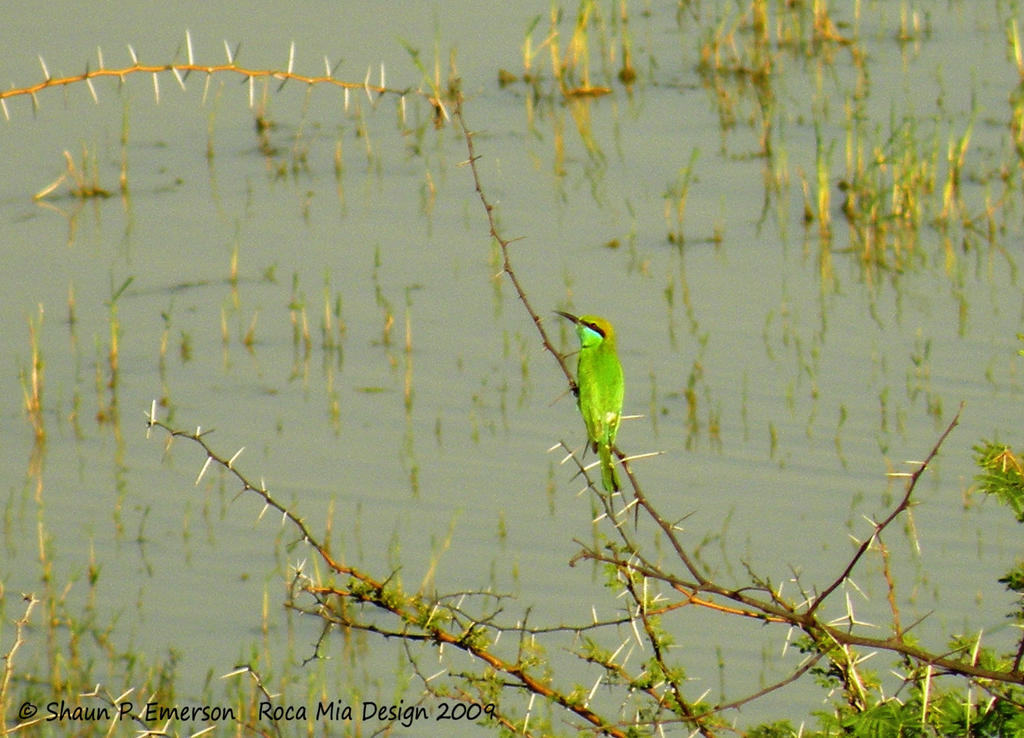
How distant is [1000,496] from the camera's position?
276cm

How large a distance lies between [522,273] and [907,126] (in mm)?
3220

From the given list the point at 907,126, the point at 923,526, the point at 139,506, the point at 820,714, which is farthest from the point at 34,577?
the point at 907,126

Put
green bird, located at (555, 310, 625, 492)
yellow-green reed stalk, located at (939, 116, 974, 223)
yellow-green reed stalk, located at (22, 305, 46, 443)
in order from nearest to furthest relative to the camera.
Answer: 1. green bird, located at (555, 310, 625, 492)
2. yellow-green reed stalk, located at (22, 305, 46, 443)
3. yellow-green reed stalk, located at (939, 116, 974, 223)

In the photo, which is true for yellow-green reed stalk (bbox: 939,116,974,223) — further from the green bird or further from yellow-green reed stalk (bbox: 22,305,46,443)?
yellow-green reed stalk (bbox: 22,305,46,443)

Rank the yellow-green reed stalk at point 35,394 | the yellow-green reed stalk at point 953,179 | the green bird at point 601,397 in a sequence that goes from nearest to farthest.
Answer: the green bird at point 601,397 → the yellow-green reed stalk at point 35,394 → the yellow-green reed stalk at point 953,179

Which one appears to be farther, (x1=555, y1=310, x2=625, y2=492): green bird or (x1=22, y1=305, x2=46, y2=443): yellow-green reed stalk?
(x1=22, y1=305, x2=46, y2=443): yellow-green reed stalk

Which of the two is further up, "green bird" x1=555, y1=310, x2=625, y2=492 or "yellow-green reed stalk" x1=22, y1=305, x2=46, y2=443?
"green bird" x1=555, y1=310, x2=625, y2=492

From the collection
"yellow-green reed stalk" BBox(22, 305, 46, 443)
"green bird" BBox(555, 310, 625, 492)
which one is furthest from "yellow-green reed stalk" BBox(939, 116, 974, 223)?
"yellow-green reed stalk" BBox(22, 305, 46, 443)

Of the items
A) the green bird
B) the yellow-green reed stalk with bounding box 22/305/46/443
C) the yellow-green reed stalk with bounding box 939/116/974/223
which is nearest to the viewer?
the green bird

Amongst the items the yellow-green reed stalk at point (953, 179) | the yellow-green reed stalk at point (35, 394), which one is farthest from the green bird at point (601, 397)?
the yellow-green reed stalk at point (953, 179)

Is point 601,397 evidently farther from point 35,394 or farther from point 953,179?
point 953,179

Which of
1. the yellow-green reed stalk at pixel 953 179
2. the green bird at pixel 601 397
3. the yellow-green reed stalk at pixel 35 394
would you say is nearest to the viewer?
the green bird at pixel 601 397

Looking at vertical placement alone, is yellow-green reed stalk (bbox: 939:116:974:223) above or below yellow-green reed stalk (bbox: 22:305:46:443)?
above

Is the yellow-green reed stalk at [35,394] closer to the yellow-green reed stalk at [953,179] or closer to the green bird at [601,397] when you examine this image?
the green bird at [601,397]
